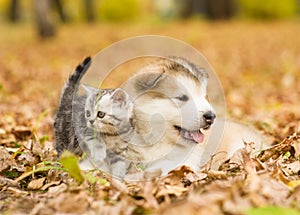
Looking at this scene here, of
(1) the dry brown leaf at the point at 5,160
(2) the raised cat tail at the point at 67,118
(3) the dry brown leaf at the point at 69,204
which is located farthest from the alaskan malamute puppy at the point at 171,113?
(3) the dry brown leaf at the point at 69,204

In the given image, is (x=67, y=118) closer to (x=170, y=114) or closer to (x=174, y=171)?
(x=170, y=114)

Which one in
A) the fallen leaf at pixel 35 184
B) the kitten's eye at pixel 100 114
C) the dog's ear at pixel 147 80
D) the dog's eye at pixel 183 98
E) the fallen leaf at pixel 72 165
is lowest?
the fallen leaf at pixel 35 184

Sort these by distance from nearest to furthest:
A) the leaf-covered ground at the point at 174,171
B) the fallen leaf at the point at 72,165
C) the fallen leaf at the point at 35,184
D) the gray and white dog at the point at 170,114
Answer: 1. the leaf-covered ground at the point at 174,171
2. the fallen leaf at the point at 72,165
3. the fallen leaf at the point at 35,184
4. the gray and white dog at the point at 170,114

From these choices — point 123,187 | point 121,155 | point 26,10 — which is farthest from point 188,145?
point 26,10

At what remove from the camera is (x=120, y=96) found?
12.0 ft

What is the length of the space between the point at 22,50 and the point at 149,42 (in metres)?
3.79

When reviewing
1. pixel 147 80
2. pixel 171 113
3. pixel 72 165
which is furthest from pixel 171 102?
pixel 72 165

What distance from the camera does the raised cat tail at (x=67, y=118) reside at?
13.6 feet

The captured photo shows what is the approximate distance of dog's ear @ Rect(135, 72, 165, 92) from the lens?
3797 millimetres

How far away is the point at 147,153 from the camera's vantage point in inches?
150

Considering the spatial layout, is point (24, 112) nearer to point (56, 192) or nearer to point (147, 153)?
point (147, 153)

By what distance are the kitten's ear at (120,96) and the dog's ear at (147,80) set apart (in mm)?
189

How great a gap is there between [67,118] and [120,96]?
28.1 inches

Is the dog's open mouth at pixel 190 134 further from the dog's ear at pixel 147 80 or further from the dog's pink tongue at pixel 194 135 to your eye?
the dog's ear at pixel 147 80
